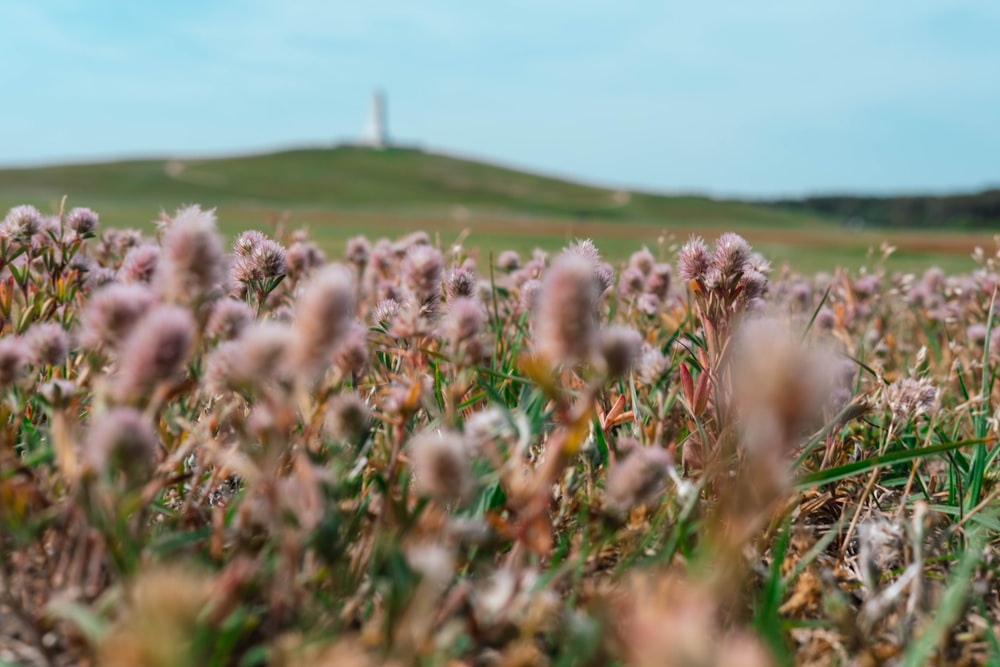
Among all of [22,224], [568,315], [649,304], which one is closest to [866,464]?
[568,315]

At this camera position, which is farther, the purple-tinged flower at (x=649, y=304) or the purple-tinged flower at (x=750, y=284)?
the purple-tinged flower at (x=649, y=304)

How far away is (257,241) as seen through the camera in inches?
74.5

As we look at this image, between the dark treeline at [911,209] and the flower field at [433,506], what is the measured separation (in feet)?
298

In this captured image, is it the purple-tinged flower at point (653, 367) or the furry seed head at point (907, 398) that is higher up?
the purple-tinged flower at point (653, 367)

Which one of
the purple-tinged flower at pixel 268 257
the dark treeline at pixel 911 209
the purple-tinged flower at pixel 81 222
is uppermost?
the purple-tinged flower at pixel 81 222

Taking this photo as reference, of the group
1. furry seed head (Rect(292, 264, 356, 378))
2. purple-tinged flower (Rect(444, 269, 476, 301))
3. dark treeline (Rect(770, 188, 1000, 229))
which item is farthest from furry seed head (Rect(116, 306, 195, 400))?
dark treeline (Rect(770, 188, 1000, 229))

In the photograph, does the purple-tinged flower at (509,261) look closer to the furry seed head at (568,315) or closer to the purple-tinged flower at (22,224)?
the purple-tinged flower at (22,224)

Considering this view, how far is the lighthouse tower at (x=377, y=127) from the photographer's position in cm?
10250

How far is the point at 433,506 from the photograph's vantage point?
4.04ft

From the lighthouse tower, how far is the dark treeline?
46.0 metres

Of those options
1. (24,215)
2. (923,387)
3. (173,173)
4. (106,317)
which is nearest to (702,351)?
(923,387)

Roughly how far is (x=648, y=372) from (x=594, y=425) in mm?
176

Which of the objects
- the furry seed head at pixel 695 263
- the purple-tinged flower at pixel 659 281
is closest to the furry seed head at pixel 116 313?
the furry seed head at pixel 695 263

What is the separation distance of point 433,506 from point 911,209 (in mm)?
106822
